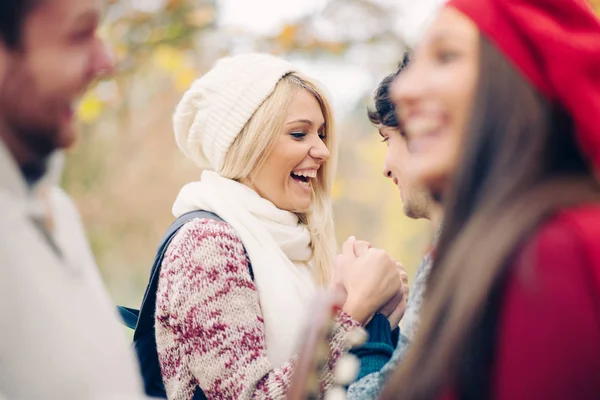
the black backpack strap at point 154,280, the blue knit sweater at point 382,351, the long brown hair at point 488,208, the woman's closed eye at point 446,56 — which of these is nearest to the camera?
the long brown hair at point 488,208

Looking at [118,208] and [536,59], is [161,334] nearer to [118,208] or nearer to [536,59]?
[536,59]

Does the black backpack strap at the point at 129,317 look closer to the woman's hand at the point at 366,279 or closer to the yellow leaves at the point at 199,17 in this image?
the woman's hand at the point at 366,279

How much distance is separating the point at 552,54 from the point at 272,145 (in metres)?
1.31

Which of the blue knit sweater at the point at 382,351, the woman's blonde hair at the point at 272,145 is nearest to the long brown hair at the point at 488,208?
the blue knit sweater at the point at 382,351

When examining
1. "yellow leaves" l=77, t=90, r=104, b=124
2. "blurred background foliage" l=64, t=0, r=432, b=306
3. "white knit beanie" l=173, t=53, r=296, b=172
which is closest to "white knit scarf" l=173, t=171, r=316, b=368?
"white knit beanie" l=173, t=53, r=296, b=172

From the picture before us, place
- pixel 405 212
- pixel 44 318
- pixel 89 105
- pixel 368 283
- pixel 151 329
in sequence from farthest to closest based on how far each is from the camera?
pixel 89 105 < pixel 405 212 < pixel 151 329 < pixel 368 283 < pixel 44 318

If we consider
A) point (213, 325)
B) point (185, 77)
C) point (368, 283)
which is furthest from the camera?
point (185, 77)

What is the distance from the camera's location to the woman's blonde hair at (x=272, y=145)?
99.0 inches

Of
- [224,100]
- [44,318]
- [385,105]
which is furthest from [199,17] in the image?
[44,318]

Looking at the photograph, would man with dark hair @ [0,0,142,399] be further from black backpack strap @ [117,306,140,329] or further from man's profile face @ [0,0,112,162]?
black backpack strap @ [117,306,140,329]

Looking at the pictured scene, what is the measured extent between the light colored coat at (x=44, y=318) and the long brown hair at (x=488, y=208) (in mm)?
565

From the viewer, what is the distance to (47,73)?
1.30 m

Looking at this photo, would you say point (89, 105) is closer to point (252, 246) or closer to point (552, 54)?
point (252, 246)

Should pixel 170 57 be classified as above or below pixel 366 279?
below
